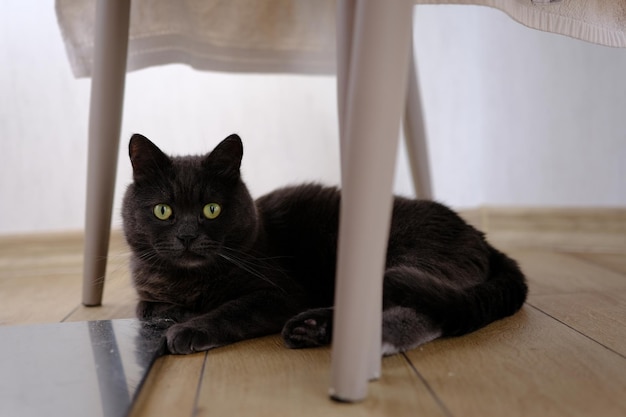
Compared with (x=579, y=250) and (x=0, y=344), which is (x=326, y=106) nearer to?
(x=579, y=250)

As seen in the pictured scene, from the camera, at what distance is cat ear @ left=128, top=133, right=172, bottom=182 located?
126cm

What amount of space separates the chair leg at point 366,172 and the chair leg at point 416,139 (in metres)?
1.06

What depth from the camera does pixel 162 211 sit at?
1250 mm

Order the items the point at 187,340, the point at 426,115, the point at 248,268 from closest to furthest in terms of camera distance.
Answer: the point at 187,340
the point at 248,268
the point at 426,115

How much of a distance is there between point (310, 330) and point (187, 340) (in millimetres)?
215

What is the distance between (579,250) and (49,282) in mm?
1701

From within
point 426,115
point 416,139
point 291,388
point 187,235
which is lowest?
point 291,388

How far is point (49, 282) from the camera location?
1896mm

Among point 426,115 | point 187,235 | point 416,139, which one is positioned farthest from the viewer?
point 426,115

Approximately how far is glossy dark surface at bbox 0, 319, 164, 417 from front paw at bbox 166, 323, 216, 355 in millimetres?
23

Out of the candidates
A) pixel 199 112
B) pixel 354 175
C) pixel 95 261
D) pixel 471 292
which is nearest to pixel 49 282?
pixel 95 261

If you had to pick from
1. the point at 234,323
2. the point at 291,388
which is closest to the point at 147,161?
the point at 234,323

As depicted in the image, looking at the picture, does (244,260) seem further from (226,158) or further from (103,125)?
(103,125)

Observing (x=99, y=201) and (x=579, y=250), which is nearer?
(x=99, y=201)
